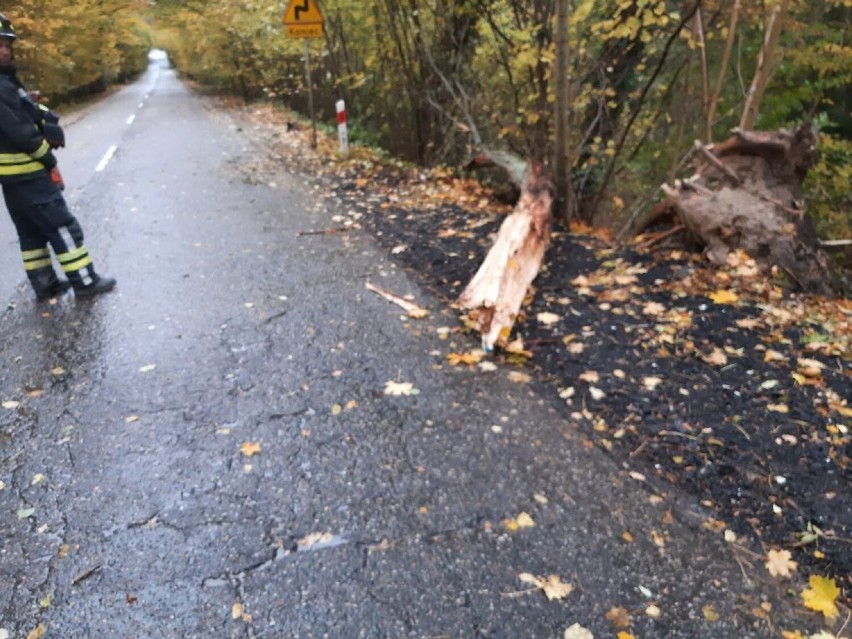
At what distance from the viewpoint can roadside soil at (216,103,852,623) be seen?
9.21 feet

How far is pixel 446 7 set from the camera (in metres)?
8.82

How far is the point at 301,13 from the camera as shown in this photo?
1094 centimetres

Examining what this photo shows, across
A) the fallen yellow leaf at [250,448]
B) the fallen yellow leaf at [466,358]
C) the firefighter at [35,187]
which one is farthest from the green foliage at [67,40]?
the fallen yellow leaf at [250,448]

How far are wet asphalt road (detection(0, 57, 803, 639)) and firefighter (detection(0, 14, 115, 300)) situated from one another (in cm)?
32

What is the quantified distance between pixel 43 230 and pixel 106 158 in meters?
8.49

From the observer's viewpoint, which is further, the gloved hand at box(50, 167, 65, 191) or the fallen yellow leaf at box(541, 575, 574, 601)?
the gloved hand at box(50, 167, 65, 191)

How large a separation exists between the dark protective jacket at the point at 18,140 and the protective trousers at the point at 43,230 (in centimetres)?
10

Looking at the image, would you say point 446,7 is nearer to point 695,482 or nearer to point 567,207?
point 567,207

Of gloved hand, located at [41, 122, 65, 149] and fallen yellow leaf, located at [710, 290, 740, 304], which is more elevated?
gloved hand, located at [41, 122, 65, 149]

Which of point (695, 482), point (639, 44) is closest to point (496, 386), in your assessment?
point (695, 482)

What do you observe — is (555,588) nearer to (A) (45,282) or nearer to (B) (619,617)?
(B) (619,617)

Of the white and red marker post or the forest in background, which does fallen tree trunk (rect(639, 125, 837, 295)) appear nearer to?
the forest in background

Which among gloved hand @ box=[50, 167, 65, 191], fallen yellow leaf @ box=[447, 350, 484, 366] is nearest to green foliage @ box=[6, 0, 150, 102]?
gloved hand @ box=[50, 167, 65, 191]

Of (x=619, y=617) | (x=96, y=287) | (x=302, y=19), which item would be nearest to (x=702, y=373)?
(x=619, y=617)
